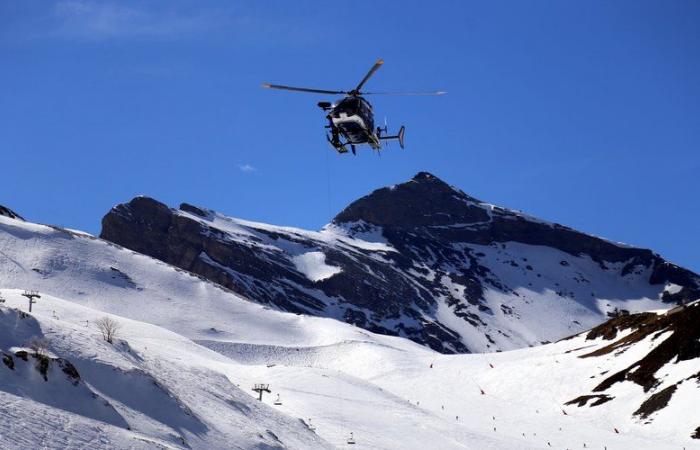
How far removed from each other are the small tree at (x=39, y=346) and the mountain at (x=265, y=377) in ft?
0.61

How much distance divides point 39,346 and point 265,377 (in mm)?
34950

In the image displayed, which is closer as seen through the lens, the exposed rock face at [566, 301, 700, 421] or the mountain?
the mountain

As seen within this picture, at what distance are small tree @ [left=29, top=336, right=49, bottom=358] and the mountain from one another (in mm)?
185

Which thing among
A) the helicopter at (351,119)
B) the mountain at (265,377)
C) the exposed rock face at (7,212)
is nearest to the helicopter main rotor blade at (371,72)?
the helicopter at (351,119)

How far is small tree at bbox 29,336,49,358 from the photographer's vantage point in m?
26.7

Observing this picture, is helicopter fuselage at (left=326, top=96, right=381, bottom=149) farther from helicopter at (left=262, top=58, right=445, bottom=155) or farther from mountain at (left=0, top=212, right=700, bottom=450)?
mountain at (left=0, top=212, right=700, bottom=450)

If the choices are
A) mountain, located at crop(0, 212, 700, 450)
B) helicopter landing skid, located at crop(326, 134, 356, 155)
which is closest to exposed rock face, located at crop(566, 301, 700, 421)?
mountain, located at crop(0, 212, 700, 450)

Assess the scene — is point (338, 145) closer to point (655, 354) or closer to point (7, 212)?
point (655, 354)

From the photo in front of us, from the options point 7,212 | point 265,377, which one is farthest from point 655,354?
point 7,212

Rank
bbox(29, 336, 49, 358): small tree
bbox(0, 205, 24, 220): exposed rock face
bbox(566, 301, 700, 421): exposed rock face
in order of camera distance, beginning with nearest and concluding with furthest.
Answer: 1. bbox(29, 336, 49, 358): small tree
2. bbox(566, 301, 700, 421): exposed rock face
3. bbox(0, 205, 24, 220): exposed rock face

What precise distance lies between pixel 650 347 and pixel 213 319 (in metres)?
60.7

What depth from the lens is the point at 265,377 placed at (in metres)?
61.4

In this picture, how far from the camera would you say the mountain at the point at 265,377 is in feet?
87.0

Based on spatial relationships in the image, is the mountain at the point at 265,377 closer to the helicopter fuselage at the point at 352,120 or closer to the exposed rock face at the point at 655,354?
the exposed rock face at the point at 655,354
